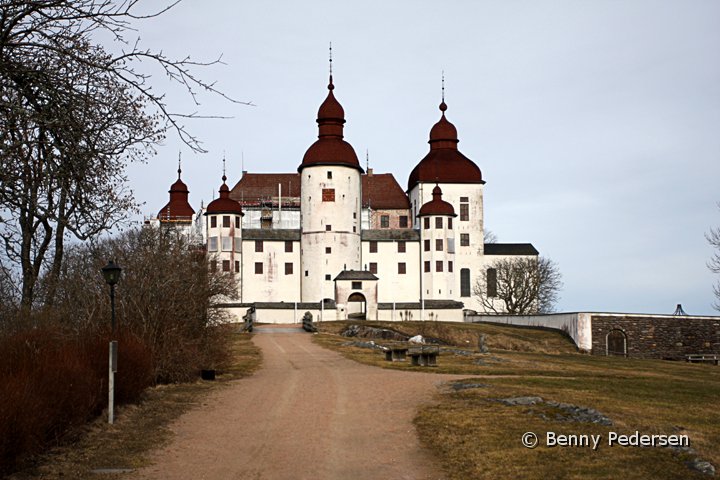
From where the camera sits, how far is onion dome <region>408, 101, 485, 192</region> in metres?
78.1

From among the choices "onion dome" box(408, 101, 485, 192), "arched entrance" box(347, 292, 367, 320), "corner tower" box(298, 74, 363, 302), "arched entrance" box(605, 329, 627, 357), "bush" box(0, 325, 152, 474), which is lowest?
"arched entrance" box(605, 329, 627, 357)

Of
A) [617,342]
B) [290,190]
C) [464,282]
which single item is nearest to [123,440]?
[617,342]

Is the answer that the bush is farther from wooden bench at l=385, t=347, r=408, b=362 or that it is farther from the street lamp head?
wooden bench at l=385, t=347, r=408, b=362

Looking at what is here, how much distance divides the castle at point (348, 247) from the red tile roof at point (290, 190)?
352 cm

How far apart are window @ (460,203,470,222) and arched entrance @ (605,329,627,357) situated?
26980mm

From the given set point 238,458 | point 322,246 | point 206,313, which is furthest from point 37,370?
point 322,246

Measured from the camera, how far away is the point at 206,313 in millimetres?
24438

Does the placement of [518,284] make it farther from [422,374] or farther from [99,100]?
[99,100]

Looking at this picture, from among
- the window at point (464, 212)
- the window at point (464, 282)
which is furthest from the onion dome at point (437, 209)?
the window at point (464, 282)

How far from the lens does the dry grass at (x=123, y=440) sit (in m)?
10.6

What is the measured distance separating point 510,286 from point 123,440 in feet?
216

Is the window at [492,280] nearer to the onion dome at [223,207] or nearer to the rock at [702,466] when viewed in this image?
the onion dome at [223,207]

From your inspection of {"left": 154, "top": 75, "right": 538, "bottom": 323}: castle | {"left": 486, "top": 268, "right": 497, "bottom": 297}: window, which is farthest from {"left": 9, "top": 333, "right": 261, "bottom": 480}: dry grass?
{"left": 486, "top": 268, "right": 497, "bottom": 297}: window

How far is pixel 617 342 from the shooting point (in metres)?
52.7
